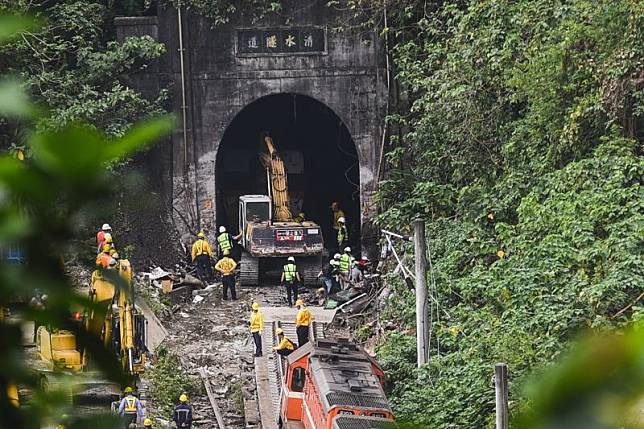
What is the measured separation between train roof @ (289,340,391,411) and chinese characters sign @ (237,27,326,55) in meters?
11.1

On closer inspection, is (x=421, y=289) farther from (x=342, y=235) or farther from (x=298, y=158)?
(x=298, y=158)

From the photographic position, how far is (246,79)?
25.8 metres

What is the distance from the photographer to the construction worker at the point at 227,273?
2226 centimetres

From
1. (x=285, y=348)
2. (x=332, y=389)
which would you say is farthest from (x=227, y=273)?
(x=332, y=389)

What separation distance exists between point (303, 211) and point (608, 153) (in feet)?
48.4

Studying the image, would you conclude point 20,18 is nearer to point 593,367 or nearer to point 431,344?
point 593,367

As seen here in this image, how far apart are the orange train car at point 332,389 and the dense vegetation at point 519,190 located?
0.49 metres

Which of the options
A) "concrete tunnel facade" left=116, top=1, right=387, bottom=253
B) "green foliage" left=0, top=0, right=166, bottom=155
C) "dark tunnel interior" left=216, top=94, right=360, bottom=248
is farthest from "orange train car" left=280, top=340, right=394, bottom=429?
"dark tunnel interior" left=216, top=94, right=360, bottom=248

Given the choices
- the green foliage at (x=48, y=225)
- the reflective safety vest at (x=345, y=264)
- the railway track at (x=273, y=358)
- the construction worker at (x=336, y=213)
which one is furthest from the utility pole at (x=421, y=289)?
the green foliage at (x=48, y=225)

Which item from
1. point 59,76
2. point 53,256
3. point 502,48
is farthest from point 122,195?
point 59,76

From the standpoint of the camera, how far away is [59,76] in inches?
926

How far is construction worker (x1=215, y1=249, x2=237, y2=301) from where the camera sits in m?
22.3

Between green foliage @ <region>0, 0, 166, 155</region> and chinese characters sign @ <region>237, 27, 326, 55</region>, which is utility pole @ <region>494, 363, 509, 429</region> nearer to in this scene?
green foliage @ <region>0, 0, 166, 155</region>

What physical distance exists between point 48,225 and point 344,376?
13.1 meters
